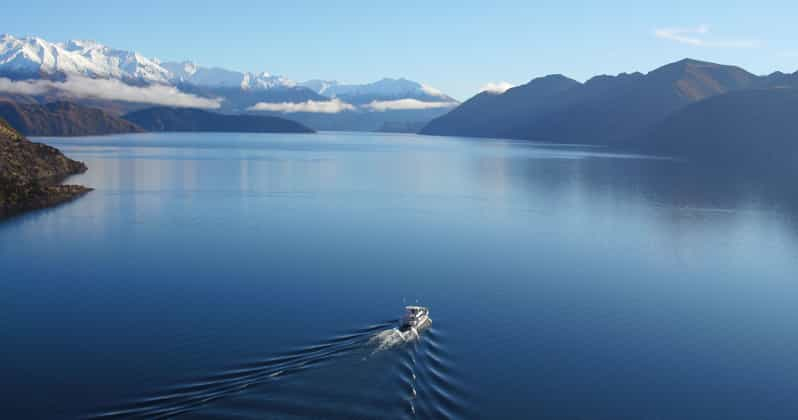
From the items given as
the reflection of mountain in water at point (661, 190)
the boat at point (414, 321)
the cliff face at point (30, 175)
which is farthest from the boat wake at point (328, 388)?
the cliff face at point (30, 175)

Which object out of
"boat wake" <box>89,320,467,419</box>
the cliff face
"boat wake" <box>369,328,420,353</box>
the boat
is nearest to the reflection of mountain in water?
the boat

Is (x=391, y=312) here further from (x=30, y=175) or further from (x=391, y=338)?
(x=30, y=175)

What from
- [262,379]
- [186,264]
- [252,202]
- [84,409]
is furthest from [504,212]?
[84,409]

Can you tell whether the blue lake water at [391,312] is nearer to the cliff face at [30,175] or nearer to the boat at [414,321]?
the boat at [414,321]

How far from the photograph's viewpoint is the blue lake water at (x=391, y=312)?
29.9m

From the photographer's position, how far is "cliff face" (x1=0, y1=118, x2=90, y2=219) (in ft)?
287

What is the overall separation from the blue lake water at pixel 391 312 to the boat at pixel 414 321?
107cm

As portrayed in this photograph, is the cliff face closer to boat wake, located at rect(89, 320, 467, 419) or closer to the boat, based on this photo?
boat wake, located at rect(89, 320, 467, 419)

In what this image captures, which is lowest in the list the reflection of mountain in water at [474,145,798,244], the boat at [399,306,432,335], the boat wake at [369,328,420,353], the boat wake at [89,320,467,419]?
the boat wake at [89,320,467,419]

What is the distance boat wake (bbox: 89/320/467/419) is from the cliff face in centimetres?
6172

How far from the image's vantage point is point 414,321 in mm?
38844

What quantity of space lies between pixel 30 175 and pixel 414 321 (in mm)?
102209

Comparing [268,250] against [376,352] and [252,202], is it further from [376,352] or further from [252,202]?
Result: [252,202]

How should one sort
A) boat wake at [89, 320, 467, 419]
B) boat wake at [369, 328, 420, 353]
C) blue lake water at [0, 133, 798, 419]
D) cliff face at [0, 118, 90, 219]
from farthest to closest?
cliff face at [0, 118, 90, 219], boat wake at [369, 328, 420, 353], blue lake water at [0, 133, 798, 419], boat wake at [89, 320, 467, 419]
